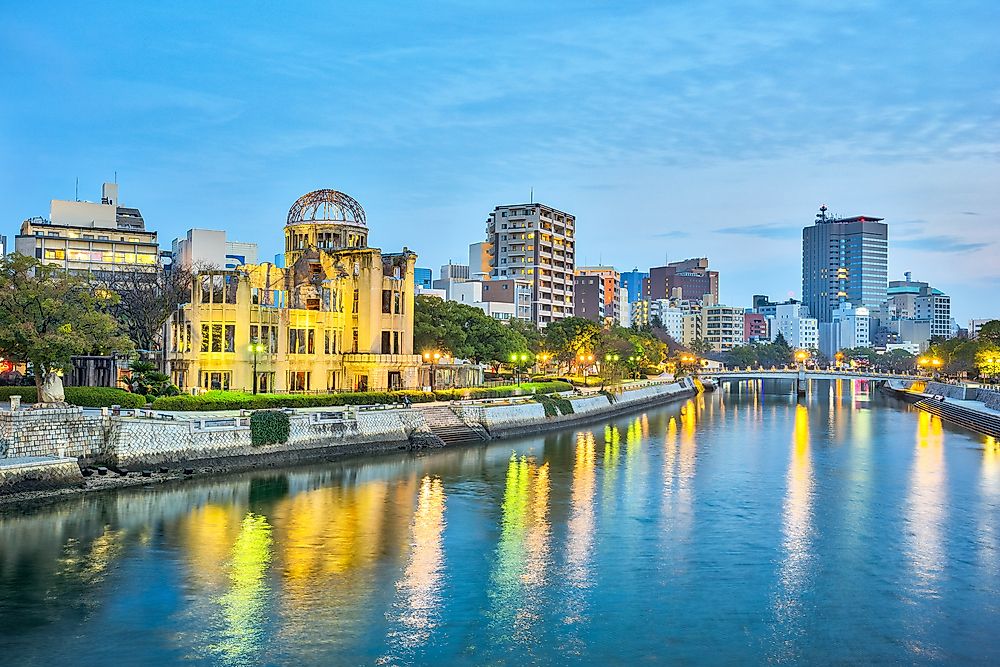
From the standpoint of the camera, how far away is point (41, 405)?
153 ft

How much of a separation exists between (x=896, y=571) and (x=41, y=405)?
40.6m

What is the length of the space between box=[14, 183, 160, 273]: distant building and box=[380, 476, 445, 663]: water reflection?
347ft

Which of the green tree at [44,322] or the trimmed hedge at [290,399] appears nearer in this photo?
the green tree at [44,322]

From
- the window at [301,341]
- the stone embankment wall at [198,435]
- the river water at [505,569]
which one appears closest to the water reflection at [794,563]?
the river water at [505,569]

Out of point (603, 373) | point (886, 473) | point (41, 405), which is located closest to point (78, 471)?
point (41, 405)

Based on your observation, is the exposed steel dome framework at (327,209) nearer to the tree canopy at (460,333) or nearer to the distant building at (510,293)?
the tree canopy at (460,333)

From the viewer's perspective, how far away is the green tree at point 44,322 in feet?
153

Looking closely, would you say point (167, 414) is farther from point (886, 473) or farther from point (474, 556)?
point (886, 473)

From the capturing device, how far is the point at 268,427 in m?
53.7

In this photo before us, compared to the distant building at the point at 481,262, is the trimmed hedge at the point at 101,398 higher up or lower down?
lower down

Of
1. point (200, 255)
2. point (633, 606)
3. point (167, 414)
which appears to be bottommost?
point (633, 606)

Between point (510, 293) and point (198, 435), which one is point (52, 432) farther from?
point (510, 293)

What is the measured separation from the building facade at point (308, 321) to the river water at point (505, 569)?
673 inches

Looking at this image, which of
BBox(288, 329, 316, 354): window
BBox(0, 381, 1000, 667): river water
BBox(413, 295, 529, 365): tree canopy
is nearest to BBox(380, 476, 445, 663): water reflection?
BBox(0, 381, 1000, 667): river water
